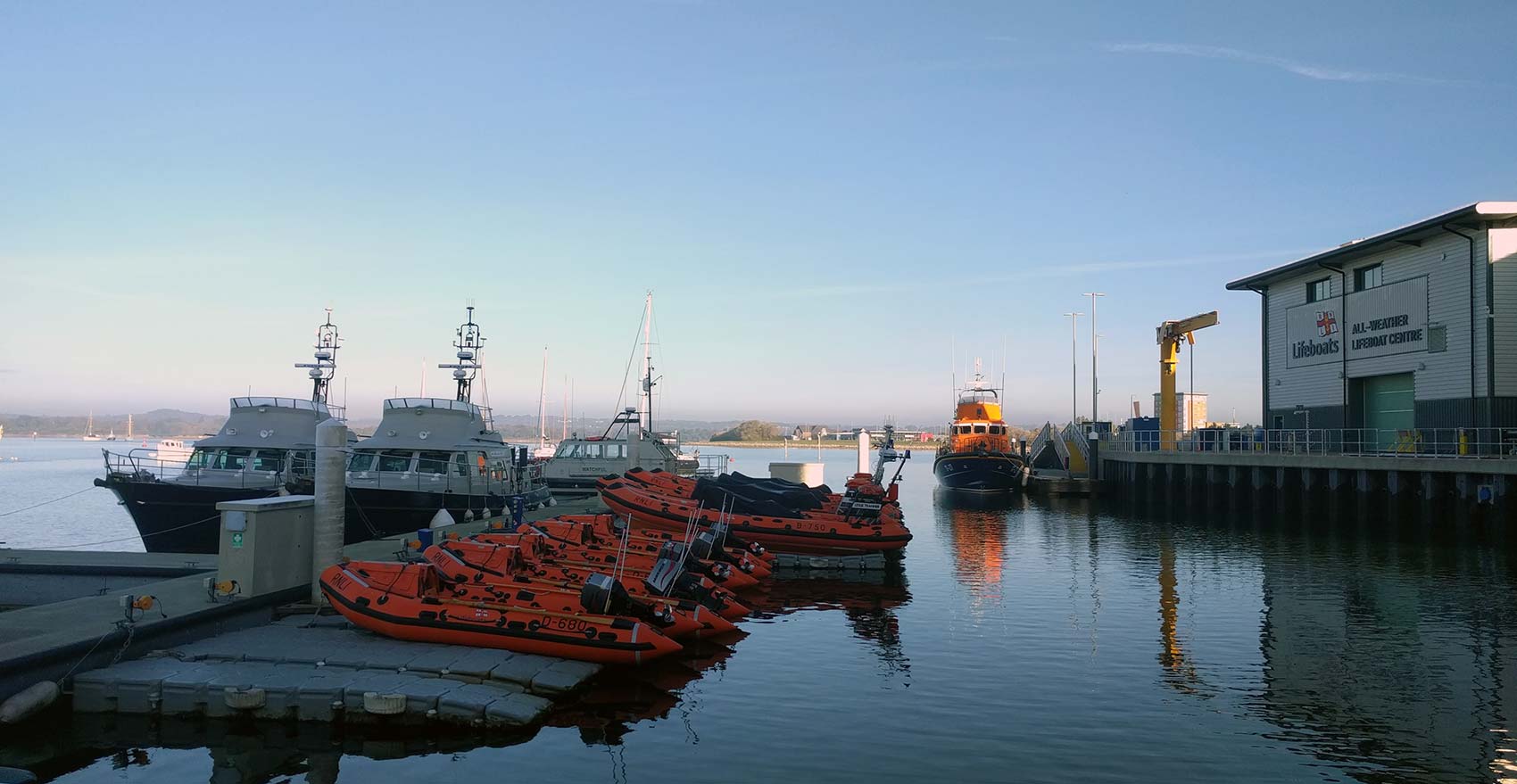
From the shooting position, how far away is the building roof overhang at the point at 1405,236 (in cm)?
3139

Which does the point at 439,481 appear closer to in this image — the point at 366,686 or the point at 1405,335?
the point at 366,686

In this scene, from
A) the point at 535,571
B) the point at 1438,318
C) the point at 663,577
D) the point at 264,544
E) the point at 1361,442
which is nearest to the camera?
the point at 264,544

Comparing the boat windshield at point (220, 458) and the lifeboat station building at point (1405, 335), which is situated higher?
the lifeboat station building at point (1405, 335)

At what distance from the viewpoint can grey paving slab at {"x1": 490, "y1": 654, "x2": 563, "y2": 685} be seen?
12211 mm

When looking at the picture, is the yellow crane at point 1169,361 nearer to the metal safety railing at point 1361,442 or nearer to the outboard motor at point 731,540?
the metal safety railing at point 1361,442

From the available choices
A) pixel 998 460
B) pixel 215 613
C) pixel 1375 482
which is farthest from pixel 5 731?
pixel 998 460

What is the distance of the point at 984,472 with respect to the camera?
54969mm

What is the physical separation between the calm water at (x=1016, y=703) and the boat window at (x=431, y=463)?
10224 mm

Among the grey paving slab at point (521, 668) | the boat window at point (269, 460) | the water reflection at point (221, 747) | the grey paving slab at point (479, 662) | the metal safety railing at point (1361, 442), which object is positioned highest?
the metal safety railing at point (1361, 442)

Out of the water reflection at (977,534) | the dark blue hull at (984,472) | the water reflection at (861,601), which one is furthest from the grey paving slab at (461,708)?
A: the dark blue hull at (984,472)

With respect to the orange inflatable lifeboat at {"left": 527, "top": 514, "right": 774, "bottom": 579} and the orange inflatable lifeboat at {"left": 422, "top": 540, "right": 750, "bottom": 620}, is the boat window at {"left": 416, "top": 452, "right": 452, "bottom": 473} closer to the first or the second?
the orange inflatable lifeboat at {"left": 527, "top": 514, "right": 774, "bottom": 579}

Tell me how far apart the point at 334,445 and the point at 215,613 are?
278cm

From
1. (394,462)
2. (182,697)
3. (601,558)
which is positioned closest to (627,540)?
(601,558)

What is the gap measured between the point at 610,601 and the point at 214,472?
53.7 ft
